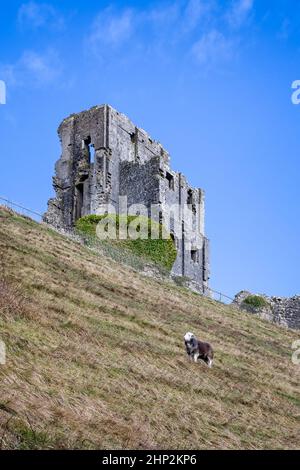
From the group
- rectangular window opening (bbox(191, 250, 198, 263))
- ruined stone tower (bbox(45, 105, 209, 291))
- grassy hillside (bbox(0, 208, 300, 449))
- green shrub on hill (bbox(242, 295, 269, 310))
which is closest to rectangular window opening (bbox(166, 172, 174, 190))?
ruined stone tower (bbox(45, 105, 209, 291))

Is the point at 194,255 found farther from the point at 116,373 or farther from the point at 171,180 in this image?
the point at 116,373

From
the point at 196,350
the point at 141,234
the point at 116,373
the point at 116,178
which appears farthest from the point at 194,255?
the point at 116,373

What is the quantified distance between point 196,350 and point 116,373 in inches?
213

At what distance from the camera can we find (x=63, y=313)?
17.5 metres

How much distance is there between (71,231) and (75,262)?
33.7 ft

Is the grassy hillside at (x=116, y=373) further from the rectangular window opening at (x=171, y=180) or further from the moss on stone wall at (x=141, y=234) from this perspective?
the rectangular window opening at (x=171, y=180)

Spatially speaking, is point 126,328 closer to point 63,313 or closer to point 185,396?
point 63,313

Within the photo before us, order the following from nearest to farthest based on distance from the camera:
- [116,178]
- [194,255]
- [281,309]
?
[281,309] < [116,178] < [194,255]

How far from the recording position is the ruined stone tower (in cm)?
5441

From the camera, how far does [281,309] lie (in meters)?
48.1

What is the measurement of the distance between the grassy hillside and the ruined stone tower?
24.8 m

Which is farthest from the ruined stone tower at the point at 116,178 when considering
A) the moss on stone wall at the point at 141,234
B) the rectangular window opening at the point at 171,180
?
the moss on stone wall at the point at 141,234

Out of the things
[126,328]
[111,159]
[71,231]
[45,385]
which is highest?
[111,159]
